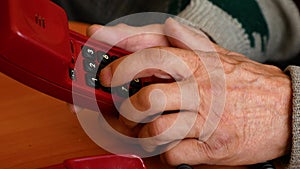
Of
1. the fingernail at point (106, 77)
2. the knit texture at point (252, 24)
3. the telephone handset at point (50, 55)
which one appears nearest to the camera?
the telephone handset at point (50, 55)

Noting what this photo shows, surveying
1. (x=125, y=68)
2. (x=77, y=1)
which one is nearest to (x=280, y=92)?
(x=125, y=68)

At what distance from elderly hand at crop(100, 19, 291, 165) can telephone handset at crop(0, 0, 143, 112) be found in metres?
0.02

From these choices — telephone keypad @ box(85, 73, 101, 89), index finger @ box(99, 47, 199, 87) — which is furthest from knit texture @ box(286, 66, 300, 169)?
telephone keypad @ box(85, 73, 101, 89)

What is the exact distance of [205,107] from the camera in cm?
55

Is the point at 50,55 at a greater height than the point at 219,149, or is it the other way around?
the point at 50,55

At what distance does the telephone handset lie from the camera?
1.42ft

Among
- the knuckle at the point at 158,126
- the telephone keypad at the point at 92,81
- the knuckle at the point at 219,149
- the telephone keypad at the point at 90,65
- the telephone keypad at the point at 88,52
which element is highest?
the telephone keypad at the point at 88,52

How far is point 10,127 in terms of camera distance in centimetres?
54

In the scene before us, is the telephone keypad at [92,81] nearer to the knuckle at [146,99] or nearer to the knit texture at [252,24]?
the knuckle at [146,99]

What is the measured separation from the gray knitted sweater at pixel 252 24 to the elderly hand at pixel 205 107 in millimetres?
216

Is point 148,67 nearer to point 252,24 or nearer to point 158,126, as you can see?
point 158,126

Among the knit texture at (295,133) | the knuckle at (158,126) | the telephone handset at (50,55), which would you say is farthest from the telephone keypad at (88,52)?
the knit texture at (295,133)

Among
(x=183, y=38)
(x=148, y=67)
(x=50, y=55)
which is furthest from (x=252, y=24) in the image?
(x=50, y=55)

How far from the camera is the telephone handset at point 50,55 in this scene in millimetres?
433
